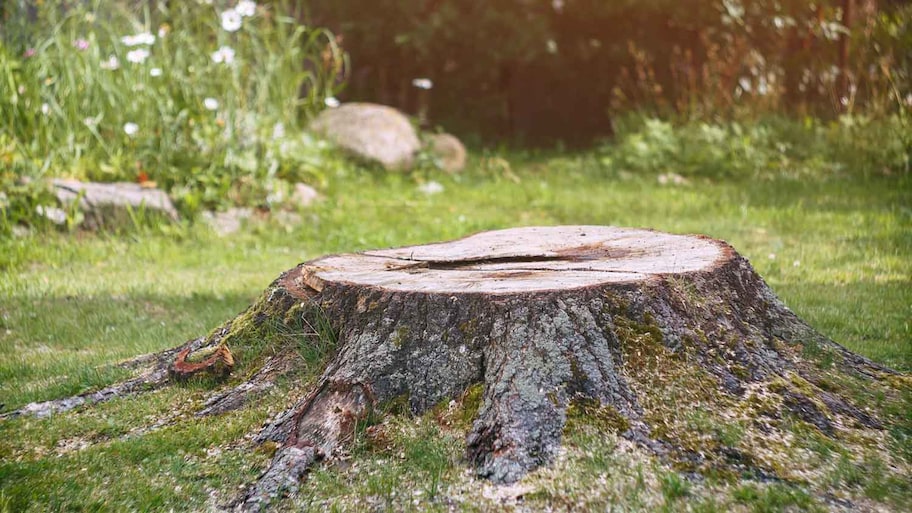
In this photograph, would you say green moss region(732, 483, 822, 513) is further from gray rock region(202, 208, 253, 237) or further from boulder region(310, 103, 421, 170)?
boulder region(310, 103, 421, 170)

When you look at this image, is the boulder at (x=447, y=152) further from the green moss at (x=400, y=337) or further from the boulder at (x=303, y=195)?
the green moss at (x=400, y=337)

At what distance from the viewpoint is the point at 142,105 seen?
741cm

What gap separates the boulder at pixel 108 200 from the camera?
6.63 m

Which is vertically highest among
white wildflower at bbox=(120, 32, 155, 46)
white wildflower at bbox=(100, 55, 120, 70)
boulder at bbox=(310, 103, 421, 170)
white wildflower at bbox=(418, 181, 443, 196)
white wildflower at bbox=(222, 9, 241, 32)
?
white wildflower at bbox=(222, 9, 241, 32)

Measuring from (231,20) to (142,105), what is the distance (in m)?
1.02

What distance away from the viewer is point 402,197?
8844 millimetres

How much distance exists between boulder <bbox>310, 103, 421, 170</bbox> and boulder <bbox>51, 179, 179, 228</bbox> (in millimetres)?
2916

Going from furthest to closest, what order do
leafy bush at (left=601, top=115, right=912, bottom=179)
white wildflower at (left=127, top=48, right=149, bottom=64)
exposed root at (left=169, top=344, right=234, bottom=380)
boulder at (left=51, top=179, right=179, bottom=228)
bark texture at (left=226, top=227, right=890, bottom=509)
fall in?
leafy bush at (left=601, top=115, right=912, bottom=179)
white wildflower at (left=127, top=48, right=149, bottom=64)
boulder at (left=51, top=179, right=179, bottom=228)
exposed root at (left=169, top=344, right=234, bottom=380)
bark texture at (left=226, top=227, right=890, bottom=509)

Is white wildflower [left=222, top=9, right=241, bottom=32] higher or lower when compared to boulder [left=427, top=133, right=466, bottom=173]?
higher

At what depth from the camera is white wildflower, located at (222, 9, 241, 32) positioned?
742 centimetres

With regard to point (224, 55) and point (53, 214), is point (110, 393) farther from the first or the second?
point (224, 55)

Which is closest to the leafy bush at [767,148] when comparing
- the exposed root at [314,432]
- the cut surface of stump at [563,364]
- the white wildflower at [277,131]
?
the white wildflower at [277,131]

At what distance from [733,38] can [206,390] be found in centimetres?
968

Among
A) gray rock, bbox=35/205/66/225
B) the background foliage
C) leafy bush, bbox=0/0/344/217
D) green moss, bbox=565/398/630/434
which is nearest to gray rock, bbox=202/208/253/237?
leafy bush, bbox=0/0/344/217
